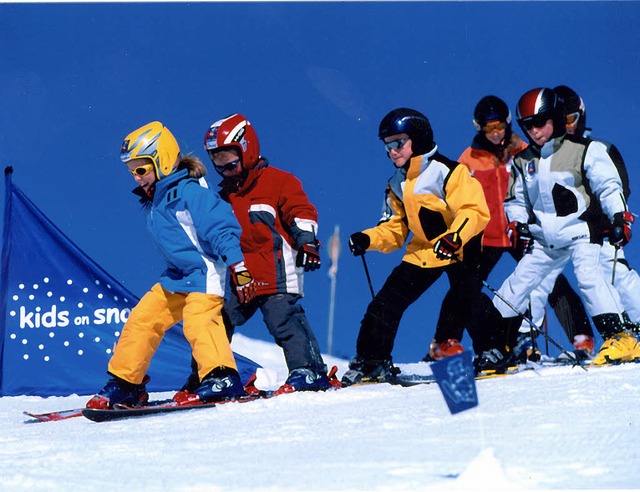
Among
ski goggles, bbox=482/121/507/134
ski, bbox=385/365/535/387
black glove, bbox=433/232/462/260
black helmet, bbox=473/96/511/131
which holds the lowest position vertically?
ski, bbox=385/365/535/387

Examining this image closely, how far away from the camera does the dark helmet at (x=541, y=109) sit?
4.76 metres

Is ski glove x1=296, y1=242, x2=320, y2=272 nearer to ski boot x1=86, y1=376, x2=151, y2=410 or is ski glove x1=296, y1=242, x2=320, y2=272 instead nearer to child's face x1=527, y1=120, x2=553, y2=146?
ski boot x1=86, y1=376, x2=151, y2=410

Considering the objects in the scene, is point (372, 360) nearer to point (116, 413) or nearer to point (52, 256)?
point (116, 413)

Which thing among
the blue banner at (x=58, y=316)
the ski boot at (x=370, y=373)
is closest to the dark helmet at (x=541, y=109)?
the ski boot at (x=370, y=373)

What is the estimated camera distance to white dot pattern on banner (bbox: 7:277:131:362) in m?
5.83

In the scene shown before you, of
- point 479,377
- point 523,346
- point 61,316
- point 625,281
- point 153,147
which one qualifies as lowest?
point 479,377

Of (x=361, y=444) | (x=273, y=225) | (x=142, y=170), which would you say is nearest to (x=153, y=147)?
(x=142, y=170)

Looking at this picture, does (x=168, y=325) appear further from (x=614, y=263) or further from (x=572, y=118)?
(x=572, y=118)

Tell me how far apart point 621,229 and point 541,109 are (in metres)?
0.79

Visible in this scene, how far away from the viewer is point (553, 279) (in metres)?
5.14

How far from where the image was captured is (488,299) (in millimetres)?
4934

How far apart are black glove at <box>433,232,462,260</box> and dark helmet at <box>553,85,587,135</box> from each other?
1.23m

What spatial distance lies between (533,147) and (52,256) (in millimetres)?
3247

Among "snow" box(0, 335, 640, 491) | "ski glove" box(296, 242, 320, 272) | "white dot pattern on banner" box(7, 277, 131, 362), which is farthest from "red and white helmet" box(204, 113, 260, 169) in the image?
"white dot pattern on banner" box(7, 277, 131, 362)
